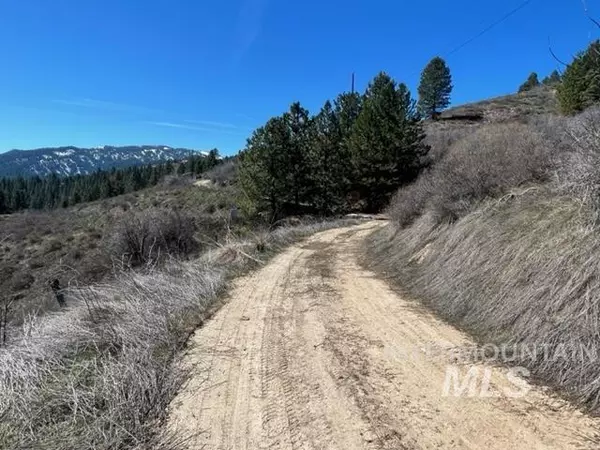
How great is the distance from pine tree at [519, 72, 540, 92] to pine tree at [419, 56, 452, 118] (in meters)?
22.3

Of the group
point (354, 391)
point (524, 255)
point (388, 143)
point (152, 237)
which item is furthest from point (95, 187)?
point (354, 391)

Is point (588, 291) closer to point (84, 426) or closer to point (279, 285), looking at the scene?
point (84, 426)

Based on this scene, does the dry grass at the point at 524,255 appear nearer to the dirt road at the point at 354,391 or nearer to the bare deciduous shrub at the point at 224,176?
the dirt road at the point at 354,391

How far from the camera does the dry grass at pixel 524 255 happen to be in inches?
158

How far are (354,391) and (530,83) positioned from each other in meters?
87.3

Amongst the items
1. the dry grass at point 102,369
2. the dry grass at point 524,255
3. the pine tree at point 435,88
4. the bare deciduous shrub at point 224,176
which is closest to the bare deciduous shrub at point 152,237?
the dry grass at point 102,369

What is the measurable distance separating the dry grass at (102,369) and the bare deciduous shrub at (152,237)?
6.71 metres

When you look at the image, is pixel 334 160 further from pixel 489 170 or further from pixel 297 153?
pixel 489 170

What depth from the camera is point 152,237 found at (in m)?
15.1

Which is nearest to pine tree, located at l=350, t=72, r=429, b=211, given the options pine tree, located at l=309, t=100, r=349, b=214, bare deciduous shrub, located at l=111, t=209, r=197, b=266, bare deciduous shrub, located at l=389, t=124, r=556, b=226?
pine tree, located at l=309, t=100, r=349, b=214

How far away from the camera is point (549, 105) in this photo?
52219mm

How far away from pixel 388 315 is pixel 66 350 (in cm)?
448

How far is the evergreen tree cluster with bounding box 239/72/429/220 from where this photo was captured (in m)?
29.6

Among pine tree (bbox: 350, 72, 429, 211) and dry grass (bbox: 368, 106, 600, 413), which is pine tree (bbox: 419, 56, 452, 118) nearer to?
pine tree (bbox: 350, 72, 429, 211)
